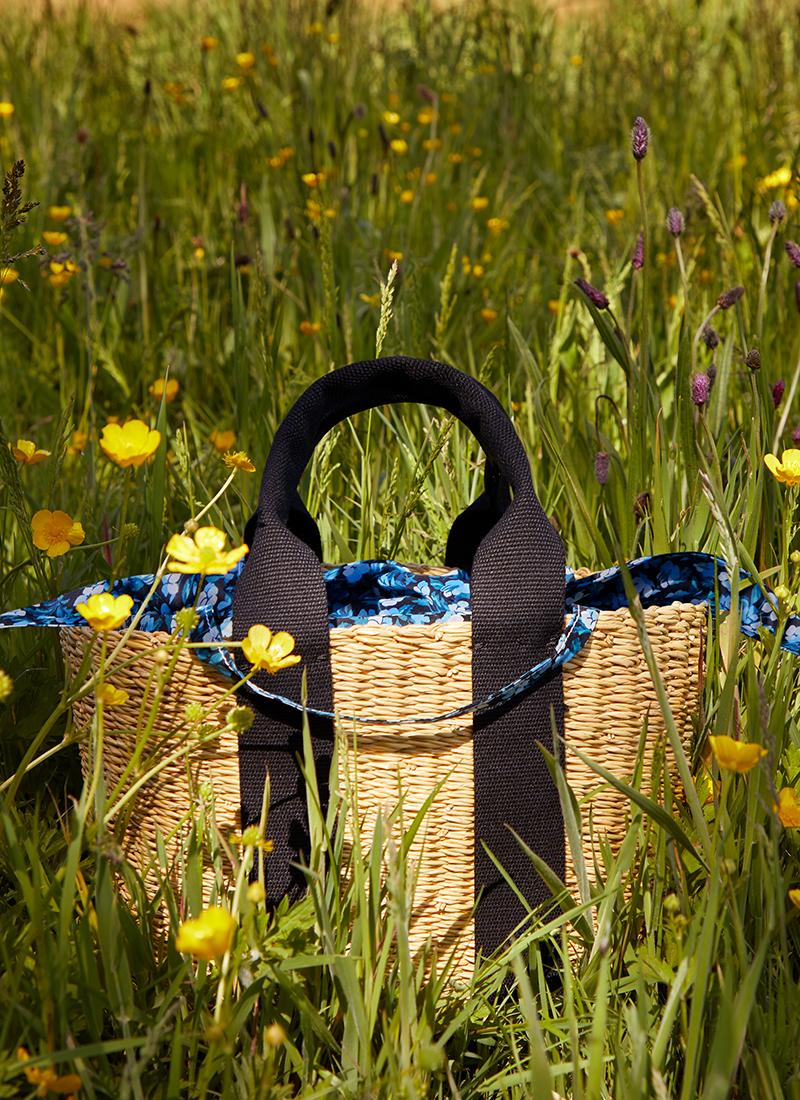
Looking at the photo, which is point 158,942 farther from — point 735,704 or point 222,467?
point 222,467

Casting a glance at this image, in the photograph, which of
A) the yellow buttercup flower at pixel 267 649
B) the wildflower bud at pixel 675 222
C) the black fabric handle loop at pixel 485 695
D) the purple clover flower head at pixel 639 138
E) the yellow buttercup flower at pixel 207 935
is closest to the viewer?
the yellow buttercup flower at pixel 207 935

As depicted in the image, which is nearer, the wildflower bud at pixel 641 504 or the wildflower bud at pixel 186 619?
the wildflower bud at pixel 186 619

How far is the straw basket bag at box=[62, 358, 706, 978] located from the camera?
1237mm

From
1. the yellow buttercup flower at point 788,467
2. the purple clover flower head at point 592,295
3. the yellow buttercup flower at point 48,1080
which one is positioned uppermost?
the purple clover flower head at point 592,295

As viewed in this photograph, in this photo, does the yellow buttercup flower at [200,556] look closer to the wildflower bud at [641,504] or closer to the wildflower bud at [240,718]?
the wildflower bud at [240,718]

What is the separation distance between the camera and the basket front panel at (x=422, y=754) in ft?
4.06

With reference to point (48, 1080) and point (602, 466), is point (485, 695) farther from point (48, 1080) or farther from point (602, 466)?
point (48, 1080)

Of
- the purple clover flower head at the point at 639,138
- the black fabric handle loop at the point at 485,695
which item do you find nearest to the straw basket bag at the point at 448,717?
the black fabric handle loop at the point at 485,695

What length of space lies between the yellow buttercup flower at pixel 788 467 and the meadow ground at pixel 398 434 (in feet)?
0.35

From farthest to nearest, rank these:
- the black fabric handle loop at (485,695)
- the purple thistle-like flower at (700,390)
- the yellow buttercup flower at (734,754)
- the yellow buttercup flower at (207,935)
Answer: the purple thistle-like flower at (700,390)
the black fabric handle loop at (485,695)
the yellow buttercup flower at (734,754)
the yellow buttercup flower at (207,935)

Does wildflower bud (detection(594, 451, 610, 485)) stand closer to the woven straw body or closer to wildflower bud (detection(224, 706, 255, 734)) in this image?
the woven straw body

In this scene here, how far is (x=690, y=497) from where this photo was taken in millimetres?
1754

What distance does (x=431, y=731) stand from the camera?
1252 millimetres

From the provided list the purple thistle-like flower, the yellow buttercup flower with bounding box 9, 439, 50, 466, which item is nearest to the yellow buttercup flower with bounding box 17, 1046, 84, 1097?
the yellow buttercup flower with bounding box 9, 439, 50, 466
